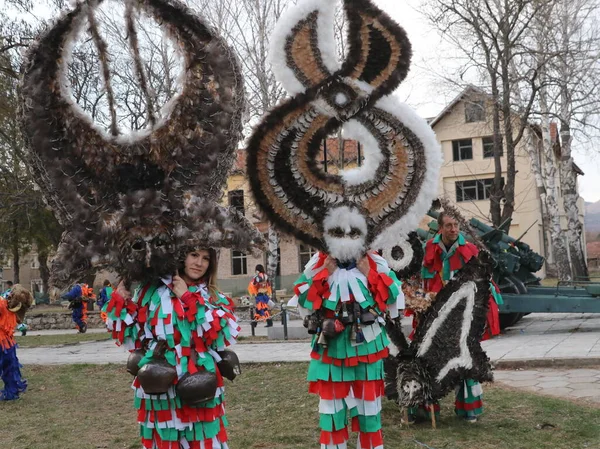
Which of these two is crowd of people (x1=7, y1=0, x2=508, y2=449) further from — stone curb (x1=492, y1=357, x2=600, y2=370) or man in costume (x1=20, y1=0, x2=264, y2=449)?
stone curb (x1=492, y1=357, x2=600, y2=370)

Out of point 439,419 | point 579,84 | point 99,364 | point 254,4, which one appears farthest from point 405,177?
point 254,4

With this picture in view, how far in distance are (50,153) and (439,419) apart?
12.7 feet

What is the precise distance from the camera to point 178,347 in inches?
131

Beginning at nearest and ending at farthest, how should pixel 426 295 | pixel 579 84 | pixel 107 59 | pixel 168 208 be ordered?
pixel 168 208, pixel 107 59, pixel 426 295, pixel 579 84

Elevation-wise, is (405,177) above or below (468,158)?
below

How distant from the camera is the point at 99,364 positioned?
10.4 m

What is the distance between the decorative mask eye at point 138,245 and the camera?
325 cm

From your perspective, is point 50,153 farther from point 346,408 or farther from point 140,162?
point 346,408

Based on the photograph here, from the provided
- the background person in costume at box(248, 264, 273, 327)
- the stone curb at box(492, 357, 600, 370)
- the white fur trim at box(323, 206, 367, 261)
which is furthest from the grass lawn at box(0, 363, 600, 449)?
the background person in costume at box(248, 264, 273, 327)

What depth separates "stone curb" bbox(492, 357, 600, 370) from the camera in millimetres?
7537

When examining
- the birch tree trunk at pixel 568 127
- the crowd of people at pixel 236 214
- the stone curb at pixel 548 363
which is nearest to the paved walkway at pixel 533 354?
the stone curb at pixel 548 363

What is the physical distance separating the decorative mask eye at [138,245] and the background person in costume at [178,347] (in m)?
0.27

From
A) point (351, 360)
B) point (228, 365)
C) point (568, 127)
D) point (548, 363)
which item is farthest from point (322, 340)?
point (568, 127)

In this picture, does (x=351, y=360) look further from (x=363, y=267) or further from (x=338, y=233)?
(x=338, y=233)
